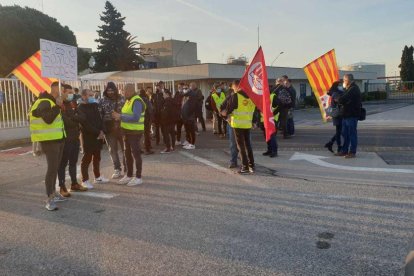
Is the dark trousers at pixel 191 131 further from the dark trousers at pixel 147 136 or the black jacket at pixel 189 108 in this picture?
the dark trousers at pixel 147 136

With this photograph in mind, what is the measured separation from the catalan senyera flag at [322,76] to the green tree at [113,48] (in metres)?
41.2

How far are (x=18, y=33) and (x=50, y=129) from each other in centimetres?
3297

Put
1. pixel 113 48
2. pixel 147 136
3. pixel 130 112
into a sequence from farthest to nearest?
1. pixel 113 48
2. pixel 147 136
3. pixel 130 112

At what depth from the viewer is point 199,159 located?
9.78m

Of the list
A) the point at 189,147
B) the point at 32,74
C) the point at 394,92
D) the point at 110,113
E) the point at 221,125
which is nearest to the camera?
the point at 110,113

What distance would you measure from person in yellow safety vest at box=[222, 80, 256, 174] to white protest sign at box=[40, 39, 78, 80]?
14.1 feet

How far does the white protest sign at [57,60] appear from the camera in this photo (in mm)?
9180

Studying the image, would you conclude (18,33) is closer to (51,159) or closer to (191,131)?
(191,131)

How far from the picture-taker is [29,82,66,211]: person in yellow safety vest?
5.79 m

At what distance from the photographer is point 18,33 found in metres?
34.5

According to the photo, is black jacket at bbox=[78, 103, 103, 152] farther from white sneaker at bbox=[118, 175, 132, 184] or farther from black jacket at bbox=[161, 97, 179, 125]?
black jacket at bbox=[161, 97, 179, 125]

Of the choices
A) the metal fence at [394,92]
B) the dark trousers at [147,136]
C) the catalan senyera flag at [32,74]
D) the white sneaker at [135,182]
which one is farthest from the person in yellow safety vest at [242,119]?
the metal fence at [394,92]

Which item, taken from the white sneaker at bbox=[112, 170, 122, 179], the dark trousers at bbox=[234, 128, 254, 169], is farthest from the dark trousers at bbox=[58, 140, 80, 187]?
the dark trousers at bbox=[234, 128, 254, 169]

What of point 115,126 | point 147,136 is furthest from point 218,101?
point 115,126
